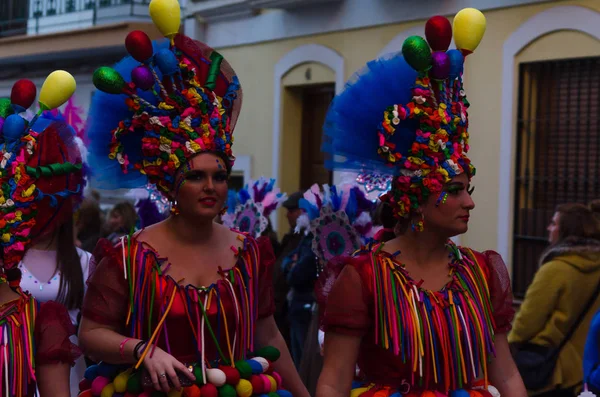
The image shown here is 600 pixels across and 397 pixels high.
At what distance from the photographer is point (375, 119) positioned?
4086 millimetres

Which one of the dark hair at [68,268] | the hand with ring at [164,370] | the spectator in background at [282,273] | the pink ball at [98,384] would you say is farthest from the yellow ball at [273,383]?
the spectator in background at [282,273]

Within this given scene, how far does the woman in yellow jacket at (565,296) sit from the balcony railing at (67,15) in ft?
36.3

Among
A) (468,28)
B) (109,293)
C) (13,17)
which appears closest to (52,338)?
(109,293)

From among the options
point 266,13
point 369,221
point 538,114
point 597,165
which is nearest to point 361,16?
point 266,13

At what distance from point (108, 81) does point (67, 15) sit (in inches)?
611

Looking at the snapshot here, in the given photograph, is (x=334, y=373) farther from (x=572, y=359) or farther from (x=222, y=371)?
(x=572, y=359)

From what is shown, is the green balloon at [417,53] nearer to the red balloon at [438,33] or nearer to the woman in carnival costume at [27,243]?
the red balloon at [438,33]

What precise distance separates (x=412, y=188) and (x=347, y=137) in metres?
0.32

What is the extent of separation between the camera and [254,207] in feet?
27.4

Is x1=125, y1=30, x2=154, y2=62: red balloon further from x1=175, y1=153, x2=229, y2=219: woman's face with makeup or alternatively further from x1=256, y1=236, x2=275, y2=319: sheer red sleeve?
x1=256, y1=236, x2=275, y2=319: sheer red sleeve

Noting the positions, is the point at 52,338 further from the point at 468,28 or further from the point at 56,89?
the point at 468,28

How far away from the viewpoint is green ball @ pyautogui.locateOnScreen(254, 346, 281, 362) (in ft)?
14.1

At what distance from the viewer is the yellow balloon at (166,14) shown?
417 centimetres

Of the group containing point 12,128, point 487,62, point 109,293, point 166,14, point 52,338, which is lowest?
point 52,338
